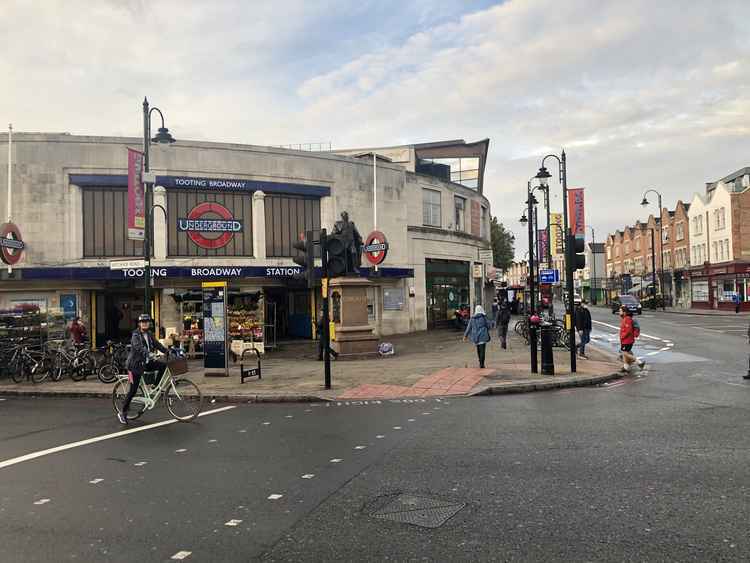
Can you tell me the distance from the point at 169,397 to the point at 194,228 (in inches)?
576

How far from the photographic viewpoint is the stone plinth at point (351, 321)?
60.5ft

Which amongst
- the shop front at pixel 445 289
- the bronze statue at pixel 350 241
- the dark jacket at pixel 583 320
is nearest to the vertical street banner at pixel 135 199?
→ the bronze statue at pixel 350 241

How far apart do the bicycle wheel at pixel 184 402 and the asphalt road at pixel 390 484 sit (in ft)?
0.78

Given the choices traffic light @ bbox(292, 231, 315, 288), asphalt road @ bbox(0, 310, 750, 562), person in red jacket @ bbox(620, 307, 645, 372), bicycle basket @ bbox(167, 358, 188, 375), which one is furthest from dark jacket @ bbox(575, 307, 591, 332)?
bicycle basket @ bbox(167, 358, 188, 375)

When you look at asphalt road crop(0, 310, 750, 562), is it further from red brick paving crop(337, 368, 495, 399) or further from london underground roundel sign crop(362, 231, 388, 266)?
london underground roundel sign crop(362, 231, 388, 266)

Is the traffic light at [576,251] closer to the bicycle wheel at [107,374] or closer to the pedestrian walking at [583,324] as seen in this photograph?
the pedestrian walking at [583,324]

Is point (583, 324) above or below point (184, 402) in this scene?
above

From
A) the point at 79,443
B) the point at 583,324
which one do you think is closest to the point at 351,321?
the point at 583,324

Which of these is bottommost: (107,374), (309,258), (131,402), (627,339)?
(107,374)

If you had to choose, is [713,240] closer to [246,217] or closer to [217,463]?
[246,217]

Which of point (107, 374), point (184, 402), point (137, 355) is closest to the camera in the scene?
point (137, 355)

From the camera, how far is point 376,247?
2514 cm

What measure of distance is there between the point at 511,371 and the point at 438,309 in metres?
17.1

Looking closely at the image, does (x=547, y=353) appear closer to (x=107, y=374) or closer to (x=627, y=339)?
(x=627, y=339)
